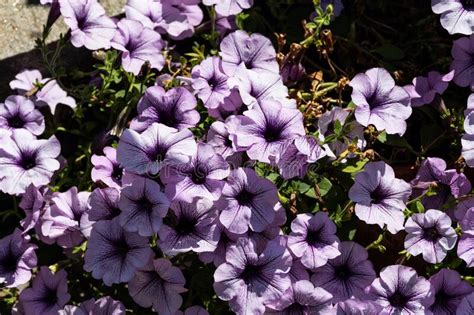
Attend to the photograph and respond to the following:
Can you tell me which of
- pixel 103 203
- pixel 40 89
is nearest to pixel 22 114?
pixel 40 89

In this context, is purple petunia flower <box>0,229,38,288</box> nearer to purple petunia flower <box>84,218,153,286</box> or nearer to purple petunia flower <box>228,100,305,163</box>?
purple petunia flower <box>84,218,153,286</box>

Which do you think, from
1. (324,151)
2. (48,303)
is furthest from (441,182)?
(48,303)

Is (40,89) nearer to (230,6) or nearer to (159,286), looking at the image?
(230,6)

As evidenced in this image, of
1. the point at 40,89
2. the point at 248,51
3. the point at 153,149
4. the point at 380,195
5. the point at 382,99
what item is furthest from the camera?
the point at 40,89

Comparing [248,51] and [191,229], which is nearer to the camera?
[191,229]

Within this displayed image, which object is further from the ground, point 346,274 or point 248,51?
point 248,51

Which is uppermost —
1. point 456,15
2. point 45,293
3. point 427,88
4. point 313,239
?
point 456,15

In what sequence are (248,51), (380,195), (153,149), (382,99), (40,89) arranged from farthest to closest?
(40,89), (248,51), (382,99), (380,195), (153,149)

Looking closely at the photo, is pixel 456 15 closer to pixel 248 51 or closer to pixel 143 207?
pixel 248 51
